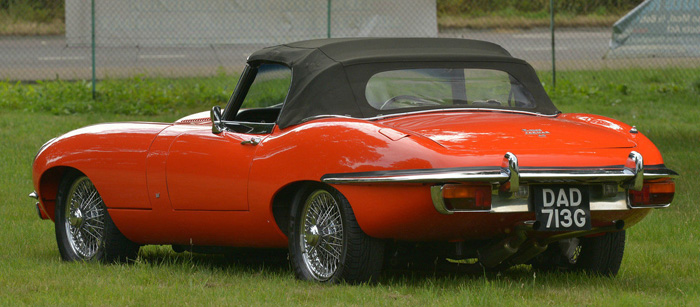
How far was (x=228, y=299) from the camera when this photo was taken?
4.90 meters

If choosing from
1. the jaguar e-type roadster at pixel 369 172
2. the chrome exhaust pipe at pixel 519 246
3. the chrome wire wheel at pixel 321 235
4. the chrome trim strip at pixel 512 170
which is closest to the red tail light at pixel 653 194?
the jaguar e-type roadster at pixel 369 172

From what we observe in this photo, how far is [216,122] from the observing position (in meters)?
6.03

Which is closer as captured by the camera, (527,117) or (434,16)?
(527,117)

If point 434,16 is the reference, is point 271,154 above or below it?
below

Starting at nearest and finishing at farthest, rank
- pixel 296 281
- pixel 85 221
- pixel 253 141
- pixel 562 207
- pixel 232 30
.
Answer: pixel 562 207 → pixel 296 281 → pixel 253 141 → pixel 85 221 → pixel 232 30

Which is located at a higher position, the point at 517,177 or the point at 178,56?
the point at 178,56

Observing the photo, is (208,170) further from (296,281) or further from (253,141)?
(296,281)

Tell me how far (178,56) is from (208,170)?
11298 mm

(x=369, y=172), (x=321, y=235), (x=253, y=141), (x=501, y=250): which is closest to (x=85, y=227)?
(x=253, y=141)

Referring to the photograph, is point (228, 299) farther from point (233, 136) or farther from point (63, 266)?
point (63, 266)

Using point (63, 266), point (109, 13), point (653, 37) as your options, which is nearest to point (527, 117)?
point (63, 266)

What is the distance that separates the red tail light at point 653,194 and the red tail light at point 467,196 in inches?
30.8

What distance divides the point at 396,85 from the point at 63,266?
213 centimetres

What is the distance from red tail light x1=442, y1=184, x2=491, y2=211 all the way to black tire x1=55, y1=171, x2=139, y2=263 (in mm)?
2523
